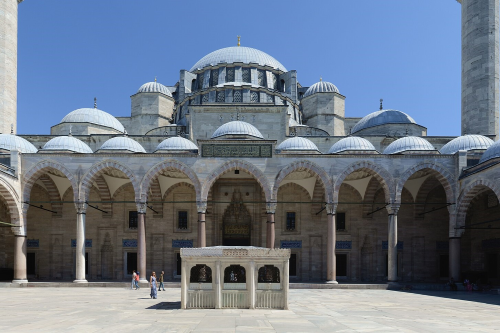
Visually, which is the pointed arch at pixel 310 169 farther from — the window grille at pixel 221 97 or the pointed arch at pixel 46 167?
the window grille at pixel 221 97

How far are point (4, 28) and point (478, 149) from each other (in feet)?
77.4

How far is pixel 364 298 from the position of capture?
15.2 m

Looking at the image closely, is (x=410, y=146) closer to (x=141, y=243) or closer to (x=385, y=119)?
(x=385, y=119)

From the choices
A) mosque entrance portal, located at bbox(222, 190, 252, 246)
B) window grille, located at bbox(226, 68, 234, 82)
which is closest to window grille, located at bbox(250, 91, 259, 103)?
window grille, located at bbox(226, 68, 234, 82)

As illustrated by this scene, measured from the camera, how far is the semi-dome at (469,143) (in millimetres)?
21078

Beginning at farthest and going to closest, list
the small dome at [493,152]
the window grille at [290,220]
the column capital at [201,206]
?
1. the window grille at [290,220]
2. the column capital at [201,206]
3. the small dome at [493,152]

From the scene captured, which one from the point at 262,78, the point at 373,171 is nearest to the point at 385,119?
the point at 373,171

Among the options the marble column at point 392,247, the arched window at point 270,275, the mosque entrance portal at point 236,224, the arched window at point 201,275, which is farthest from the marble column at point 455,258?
the arched window at point 201,275

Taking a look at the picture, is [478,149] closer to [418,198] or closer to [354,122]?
[418,198]

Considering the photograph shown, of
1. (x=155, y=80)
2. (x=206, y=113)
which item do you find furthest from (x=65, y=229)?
(x=155, y=80)

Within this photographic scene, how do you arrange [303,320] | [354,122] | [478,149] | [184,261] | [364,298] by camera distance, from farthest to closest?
[354,122]
[478,149]
[364,298]
[184,261]
[303,320]

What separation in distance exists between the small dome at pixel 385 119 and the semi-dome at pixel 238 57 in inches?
328

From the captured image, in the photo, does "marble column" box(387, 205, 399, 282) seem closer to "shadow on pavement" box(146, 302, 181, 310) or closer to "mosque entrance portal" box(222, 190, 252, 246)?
"mosque entrance portal" box(222, 190, 252, 246)

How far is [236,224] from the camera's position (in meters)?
23.7
